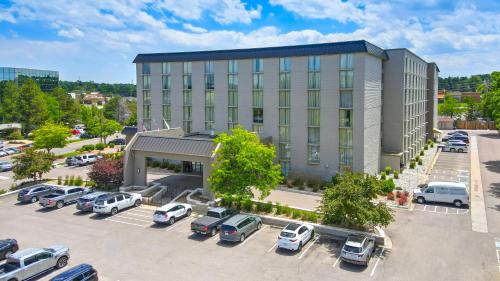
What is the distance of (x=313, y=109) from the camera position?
42.5m

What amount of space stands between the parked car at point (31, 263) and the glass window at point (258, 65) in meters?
28.2

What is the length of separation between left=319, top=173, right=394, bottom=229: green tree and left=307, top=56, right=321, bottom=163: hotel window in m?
14.2

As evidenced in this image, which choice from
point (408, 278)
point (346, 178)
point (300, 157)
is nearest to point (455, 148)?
point (300, 157)

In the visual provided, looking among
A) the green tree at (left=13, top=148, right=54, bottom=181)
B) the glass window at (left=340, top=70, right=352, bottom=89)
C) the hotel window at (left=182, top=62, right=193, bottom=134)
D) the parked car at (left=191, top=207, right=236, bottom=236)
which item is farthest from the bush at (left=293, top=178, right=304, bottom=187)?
the green tree at (left=13, top=148, right=54, bottom=181)

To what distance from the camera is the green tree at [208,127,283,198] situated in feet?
105

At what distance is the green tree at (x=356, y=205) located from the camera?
26328 mm

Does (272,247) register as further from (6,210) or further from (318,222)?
(6,210)

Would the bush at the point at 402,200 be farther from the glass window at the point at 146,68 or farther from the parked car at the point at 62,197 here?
the glass window at the point at 146,68

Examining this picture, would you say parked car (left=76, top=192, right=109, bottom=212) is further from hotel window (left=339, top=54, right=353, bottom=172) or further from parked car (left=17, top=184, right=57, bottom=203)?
hotel window (left=339, top=54, right=353, bottom=172)

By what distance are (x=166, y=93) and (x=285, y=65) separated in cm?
1747

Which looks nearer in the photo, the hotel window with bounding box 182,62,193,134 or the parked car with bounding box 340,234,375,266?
the parked car with bounding box 340,234,375,266

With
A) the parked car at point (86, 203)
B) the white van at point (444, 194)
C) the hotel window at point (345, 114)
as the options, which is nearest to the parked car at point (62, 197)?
the parked car at point (86, 203)

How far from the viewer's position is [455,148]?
64.0 meters

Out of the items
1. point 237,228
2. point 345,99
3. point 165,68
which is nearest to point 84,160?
point 165,68
